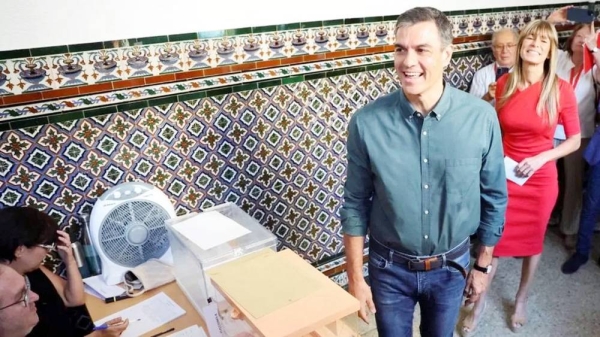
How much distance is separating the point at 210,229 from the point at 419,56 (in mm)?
934

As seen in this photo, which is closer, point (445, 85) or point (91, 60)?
point (445, 85)

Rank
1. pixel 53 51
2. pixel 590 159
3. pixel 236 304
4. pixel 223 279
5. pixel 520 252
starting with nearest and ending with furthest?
pixel 236 304 < pixel 223 279 < pixel 53 51 < pixel 520 252 < pixel 590 159

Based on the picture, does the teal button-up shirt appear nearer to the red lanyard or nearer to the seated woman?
the seated woman

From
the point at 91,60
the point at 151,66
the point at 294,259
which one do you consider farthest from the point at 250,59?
the point at 294,259

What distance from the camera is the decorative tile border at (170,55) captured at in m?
1.67

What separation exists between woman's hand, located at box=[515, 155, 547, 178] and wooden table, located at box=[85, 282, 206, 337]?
1710 millimetres

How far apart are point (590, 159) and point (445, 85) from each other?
176 centimetres

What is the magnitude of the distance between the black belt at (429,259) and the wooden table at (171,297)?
679 mm

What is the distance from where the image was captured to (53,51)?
1.68 m

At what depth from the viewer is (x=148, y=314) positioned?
1572 millimetres

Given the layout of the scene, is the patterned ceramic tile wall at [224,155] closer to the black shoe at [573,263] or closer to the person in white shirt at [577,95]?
the person in white shirt at [577,95]

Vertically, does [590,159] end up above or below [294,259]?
below

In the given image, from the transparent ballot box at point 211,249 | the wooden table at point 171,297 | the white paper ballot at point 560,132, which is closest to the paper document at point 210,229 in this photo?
the transparent ballot box at point 211,249

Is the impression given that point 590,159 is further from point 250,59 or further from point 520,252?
point 250,59
